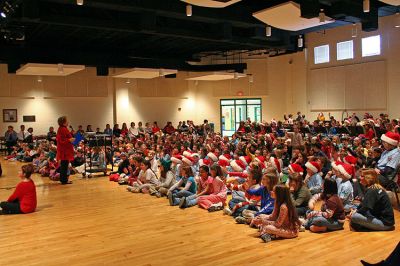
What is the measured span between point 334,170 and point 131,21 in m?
7.73

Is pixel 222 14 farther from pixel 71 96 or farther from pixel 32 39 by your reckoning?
pixel 71 96

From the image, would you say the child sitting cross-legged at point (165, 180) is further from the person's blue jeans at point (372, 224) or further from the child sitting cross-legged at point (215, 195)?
the person's blue jeans at point (372, 224)

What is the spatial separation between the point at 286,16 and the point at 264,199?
17.8ft

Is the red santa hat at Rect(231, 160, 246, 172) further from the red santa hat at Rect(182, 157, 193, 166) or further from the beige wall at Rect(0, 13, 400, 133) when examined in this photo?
the beige wall at Rect(0, 13, 400, 133)

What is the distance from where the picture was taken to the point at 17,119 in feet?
60.0

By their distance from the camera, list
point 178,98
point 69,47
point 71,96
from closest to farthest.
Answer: point 69,47 → point 71,96 → point 178,98

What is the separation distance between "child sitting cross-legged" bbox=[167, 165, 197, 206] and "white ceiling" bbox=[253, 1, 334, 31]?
4.16m

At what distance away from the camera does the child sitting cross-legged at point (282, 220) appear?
190 inches

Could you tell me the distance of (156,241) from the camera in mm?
5012

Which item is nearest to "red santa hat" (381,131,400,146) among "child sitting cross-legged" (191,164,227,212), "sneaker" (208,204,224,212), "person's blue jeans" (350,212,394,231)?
"person's blue jeans" (350,212,394,231)

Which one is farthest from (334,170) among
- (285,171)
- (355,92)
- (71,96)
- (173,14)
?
(71,96)

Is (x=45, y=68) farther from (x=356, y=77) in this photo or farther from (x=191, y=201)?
(x=356, y=77)

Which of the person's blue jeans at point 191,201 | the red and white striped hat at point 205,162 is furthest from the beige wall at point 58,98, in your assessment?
the person's blue jeans at point 191,201

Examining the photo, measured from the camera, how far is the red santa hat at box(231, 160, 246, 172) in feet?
26.9
